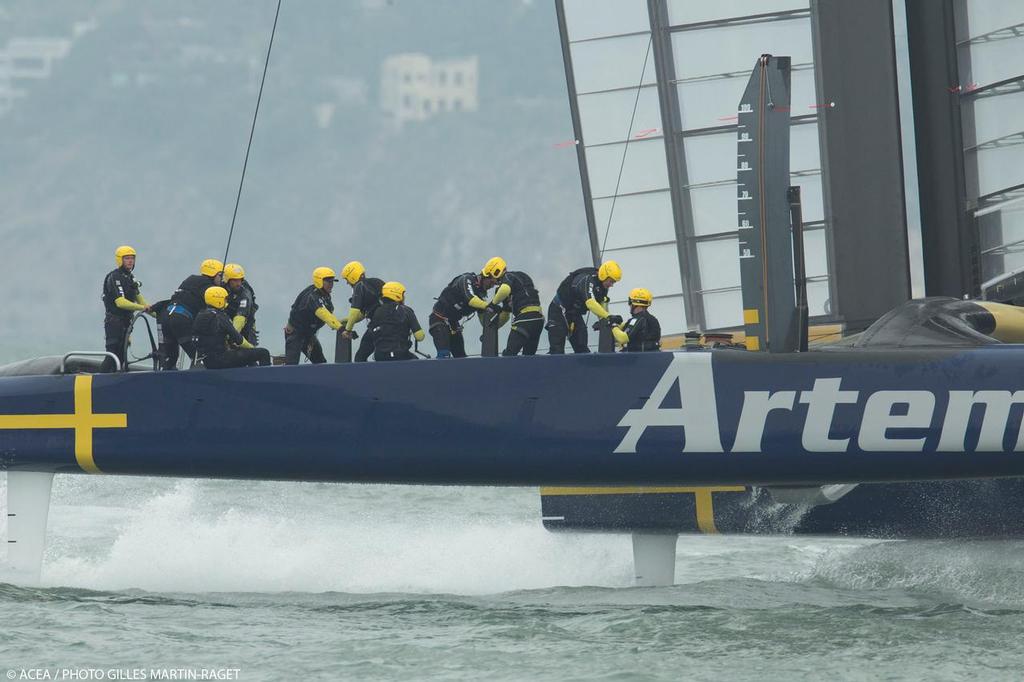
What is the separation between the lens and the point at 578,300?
7.47 m

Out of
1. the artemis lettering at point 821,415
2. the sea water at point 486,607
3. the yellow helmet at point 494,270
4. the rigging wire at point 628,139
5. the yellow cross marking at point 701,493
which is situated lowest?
the sea water at point 486,607

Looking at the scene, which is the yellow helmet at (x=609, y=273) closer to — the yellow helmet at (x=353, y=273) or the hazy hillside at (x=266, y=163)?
the yellow helmet at (x=353, y=273)

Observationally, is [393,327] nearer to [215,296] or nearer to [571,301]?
[215,296]

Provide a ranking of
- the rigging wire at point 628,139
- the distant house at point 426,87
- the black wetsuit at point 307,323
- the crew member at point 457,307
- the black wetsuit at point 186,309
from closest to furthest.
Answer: the black wetsuit at point 186,309, the crew member at point 457,307, the black wetsuit at point 307,323, the rigging wire at point 628,139, the distant house at point 426,87

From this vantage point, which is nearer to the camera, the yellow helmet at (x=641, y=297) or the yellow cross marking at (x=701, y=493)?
the yellow cross marking at (x=701, y=493)

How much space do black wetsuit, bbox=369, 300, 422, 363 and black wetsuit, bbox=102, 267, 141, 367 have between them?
146 cm

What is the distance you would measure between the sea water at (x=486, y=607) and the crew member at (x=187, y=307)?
1.14 meters

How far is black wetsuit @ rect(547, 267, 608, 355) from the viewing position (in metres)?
7.43

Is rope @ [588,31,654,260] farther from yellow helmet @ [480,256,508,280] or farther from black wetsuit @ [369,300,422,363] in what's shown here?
black wetsuit @ [369,300,422,363]

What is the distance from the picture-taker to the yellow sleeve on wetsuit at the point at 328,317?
23.7ft

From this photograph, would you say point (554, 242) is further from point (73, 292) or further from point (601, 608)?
point (601, 608)

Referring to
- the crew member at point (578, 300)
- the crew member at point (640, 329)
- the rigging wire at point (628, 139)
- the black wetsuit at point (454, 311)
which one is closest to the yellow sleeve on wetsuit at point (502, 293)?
the black wetsuit at point (454, 311)

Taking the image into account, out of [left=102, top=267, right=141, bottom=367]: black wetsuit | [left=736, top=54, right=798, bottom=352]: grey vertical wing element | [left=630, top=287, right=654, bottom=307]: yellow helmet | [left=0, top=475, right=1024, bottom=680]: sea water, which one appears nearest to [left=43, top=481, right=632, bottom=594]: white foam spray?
[left=0, top=475, right=1024, bottom=680]: sea water

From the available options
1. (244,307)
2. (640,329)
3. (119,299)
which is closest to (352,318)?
(244,307)
